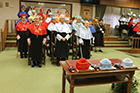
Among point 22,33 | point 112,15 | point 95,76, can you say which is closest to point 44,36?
point 22,33

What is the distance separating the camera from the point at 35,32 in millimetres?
4730

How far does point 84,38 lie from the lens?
5.57 m

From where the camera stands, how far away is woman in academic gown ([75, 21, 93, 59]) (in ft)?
18.0

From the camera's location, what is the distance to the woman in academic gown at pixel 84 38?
5475mm

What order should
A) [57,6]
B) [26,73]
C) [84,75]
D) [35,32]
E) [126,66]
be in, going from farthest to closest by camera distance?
1. [57,6]
2. [35,32]
3. [26,73]
4. [126,66]
5. [84,75]

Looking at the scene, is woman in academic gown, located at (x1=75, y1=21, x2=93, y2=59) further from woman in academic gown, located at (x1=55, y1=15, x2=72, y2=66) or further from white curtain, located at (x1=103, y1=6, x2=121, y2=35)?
white curtain, located at (x1=103, y1=6, x2=121, y2=35)

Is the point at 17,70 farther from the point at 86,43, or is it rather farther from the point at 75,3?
the point at 75,3

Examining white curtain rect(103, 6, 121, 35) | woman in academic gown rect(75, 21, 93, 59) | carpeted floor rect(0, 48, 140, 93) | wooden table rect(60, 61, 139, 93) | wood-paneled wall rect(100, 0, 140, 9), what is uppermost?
wood-paneled wall rect(100, 0, 140, 9)

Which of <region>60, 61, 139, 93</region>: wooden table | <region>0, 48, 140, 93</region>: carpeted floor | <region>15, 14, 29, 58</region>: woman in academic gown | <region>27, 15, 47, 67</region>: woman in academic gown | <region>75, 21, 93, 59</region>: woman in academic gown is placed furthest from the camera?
<region>15, 14, 29, 58</region>: woman in academic gown

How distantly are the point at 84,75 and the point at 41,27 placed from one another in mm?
2850

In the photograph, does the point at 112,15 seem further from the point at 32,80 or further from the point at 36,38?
the point at 32,80

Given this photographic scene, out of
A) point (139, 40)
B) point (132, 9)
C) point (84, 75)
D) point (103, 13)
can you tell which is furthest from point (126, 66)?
point (132, 9)

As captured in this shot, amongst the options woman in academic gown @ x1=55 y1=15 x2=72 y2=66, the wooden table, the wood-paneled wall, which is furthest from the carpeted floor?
the wood-paneled wall

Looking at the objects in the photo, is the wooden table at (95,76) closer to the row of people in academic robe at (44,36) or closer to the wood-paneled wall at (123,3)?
the row of people in academic robe at (44,36)
